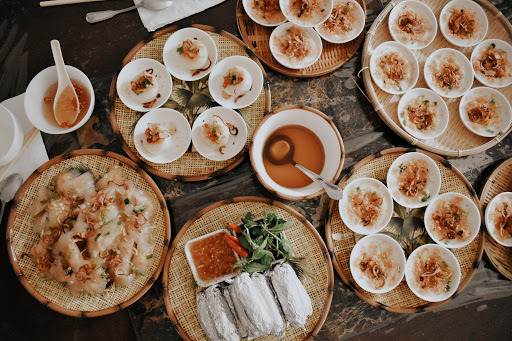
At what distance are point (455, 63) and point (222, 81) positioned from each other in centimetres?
176

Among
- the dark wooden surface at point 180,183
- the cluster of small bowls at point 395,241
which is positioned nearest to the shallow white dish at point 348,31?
the dark wooden surface at point 180,183

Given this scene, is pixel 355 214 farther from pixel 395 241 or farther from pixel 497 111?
pixel 497 111

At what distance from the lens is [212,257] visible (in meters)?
2.43

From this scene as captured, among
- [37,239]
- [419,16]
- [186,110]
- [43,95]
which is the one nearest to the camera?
[37,239]

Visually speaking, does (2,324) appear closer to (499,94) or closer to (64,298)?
(64,298)

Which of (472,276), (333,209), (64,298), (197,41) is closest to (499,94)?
(472,276)

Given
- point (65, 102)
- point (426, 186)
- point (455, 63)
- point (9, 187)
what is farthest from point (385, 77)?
point (9, 187)

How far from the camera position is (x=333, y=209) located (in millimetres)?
2605

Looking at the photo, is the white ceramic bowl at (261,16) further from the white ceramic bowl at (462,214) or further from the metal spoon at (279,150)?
the white ceramic bowl at (462,214)

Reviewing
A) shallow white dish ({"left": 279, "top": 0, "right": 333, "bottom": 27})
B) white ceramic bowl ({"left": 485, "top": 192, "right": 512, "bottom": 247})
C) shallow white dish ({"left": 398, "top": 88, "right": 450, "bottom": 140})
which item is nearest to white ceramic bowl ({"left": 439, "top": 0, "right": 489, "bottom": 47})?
shallow white dish ({"left": 398, "top": 88, "right": 450, "bottom": 140})

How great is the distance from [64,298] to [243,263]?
1.17 metres

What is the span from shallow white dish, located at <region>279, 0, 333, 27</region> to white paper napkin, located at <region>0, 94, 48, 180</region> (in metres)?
1.95

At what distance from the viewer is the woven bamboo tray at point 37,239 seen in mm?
2350

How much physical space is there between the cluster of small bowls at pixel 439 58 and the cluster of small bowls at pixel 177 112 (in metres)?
1.03
